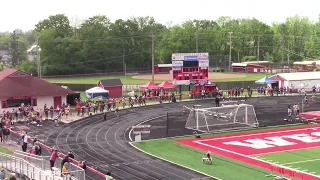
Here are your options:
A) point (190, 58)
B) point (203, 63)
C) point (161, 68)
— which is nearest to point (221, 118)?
point (190, 58)

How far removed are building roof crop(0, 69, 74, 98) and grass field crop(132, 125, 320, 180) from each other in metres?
20.3

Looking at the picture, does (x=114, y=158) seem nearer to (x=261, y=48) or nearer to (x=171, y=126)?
(x=171, y=126)

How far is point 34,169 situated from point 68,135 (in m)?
18.0

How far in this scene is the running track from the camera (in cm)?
2889

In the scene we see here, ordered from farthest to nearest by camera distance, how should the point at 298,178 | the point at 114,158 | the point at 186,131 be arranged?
the point at 186,131
the point at 114,158
the point at 298,178

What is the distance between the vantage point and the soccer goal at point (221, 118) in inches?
1694

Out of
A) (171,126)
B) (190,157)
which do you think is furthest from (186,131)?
(190,157)

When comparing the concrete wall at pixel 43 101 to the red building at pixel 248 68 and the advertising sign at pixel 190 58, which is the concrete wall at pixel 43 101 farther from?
the red building at pixel 248 68

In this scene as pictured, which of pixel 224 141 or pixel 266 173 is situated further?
pixel 224 141

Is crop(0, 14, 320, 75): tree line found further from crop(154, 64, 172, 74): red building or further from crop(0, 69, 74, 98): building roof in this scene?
crop(0, 69, 74, 98): building roof

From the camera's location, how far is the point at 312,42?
472 ft

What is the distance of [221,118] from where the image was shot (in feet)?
144

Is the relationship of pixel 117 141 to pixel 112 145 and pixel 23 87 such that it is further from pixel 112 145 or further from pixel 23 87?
pixel 23 87

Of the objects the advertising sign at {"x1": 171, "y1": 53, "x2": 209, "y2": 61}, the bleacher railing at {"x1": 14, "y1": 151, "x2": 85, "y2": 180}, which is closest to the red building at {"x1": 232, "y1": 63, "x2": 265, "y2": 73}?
the advertising sign at {"x1": 171, "y1": 53, "x2": 209, "y2": 61}
